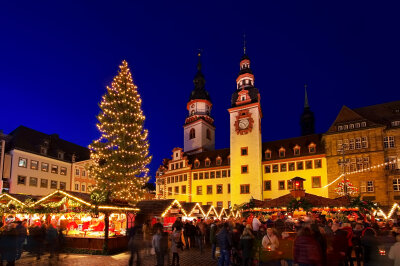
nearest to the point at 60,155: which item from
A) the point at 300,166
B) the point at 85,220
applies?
the point at 85,220

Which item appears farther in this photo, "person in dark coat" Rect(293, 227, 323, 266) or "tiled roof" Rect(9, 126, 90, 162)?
"tiled roof" Rect(9, 126, 90, 162)

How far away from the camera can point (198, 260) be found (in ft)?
51.7

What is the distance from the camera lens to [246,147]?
4903cm

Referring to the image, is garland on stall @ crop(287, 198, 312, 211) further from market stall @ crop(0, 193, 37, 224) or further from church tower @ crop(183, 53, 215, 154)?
church tower @ crop(183, 53, 215, 154)

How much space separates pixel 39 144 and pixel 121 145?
27.9 metres

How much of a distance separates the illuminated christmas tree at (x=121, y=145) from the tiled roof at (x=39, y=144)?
23505 millimetres

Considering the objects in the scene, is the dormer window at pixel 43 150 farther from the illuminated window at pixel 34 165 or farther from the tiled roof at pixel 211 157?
the tiled roof at pixel 211 157

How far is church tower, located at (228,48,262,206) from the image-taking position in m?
47.3

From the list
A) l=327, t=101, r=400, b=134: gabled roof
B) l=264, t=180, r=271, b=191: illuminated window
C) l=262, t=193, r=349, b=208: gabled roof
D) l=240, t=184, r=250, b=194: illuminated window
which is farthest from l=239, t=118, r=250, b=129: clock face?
l=262, t=193, r=349, b=208: gabled roof

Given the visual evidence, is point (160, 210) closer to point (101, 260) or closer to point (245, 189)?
point (101, 260)

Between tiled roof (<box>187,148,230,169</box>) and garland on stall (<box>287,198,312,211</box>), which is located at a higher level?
tiled roof (<box>187,148,230,169</box>)

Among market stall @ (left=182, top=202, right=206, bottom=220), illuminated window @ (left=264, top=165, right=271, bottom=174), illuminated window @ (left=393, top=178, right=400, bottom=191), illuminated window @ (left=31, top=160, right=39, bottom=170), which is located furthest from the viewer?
illuminated window @ (left=264, top=165, right=271, bottom=174)

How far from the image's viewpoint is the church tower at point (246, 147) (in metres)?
47.3

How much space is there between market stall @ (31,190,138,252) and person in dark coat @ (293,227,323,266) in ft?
40.8
